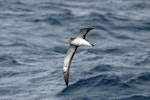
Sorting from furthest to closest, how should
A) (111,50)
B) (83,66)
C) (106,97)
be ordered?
(111,50), (83,66), (106,97)

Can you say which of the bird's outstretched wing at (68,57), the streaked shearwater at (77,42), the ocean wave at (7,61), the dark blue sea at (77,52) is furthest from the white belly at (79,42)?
the ocean wave at (7,61)

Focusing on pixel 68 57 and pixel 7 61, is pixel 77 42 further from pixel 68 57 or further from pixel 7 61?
pixel 7 61

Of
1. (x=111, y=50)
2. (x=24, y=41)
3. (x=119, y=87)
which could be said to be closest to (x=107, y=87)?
(x=119, y=87)

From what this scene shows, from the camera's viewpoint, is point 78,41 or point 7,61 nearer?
point 78,41

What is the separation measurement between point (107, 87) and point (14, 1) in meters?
16.2

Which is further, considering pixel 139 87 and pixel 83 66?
pixel 83 66

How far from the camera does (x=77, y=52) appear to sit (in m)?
27.8

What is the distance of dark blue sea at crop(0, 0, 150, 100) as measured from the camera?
2245cm

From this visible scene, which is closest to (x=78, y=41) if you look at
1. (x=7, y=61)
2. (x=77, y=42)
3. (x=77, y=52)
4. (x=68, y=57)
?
(x=77, y=42)

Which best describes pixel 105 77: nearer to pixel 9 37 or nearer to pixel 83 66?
pixel 83 66

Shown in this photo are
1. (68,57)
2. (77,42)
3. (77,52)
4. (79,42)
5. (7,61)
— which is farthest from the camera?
(77,52)

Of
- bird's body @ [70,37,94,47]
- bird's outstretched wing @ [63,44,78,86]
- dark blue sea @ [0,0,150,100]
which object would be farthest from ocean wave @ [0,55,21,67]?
bird's body @ [70,37,94,47]

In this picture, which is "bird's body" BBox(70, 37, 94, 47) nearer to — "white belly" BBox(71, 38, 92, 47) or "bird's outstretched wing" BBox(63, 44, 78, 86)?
"white belly" BBox(71, 38, 92, 47)

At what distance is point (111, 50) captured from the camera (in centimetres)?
Result: 2764
